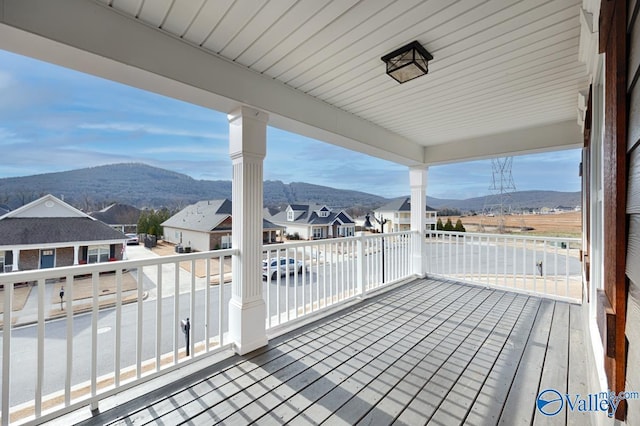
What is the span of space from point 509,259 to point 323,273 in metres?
3.87

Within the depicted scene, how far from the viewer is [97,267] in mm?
1849

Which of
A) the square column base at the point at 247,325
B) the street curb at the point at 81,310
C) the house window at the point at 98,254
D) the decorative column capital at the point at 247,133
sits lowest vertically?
the square column base at the point at 247,325

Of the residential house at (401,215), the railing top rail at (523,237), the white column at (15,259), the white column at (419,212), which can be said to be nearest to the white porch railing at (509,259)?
the railing top rail at (523,237)

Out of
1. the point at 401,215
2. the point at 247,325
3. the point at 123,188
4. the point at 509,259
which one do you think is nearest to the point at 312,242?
the point at 247,325

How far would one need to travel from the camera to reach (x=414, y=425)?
170cm

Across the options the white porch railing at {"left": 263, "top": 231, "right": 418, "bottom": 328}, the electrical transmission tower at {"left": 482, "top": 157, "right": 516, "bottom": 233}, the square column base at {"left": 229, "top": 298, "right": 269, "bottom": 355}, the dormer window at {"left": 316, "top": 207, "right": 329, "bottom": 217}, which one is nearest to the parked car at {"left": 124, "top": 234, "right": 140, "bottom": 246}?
the square column base at {"left": 229, "top": 298, "right": 269, "bottom": 355}

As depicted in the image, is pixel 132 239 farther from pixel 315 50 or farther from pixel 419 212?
pixel 419 212

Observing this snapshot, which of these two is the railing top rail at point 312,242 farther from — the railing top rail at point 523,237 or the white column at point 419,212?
the railing top rail at point 523,237

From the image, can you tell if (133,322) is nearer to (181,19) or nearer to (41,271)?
(41,271)

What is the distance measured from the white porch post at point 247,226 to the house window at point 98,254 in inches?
37.7

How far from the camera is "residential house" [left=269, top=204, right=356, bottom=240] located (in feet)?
10.7

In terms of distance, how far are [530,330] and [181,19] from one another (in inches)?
168

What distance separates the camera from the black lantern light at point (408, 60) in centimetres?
206

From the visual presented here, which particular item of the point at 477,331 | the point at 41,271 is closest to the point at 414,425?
the point at 477,331
